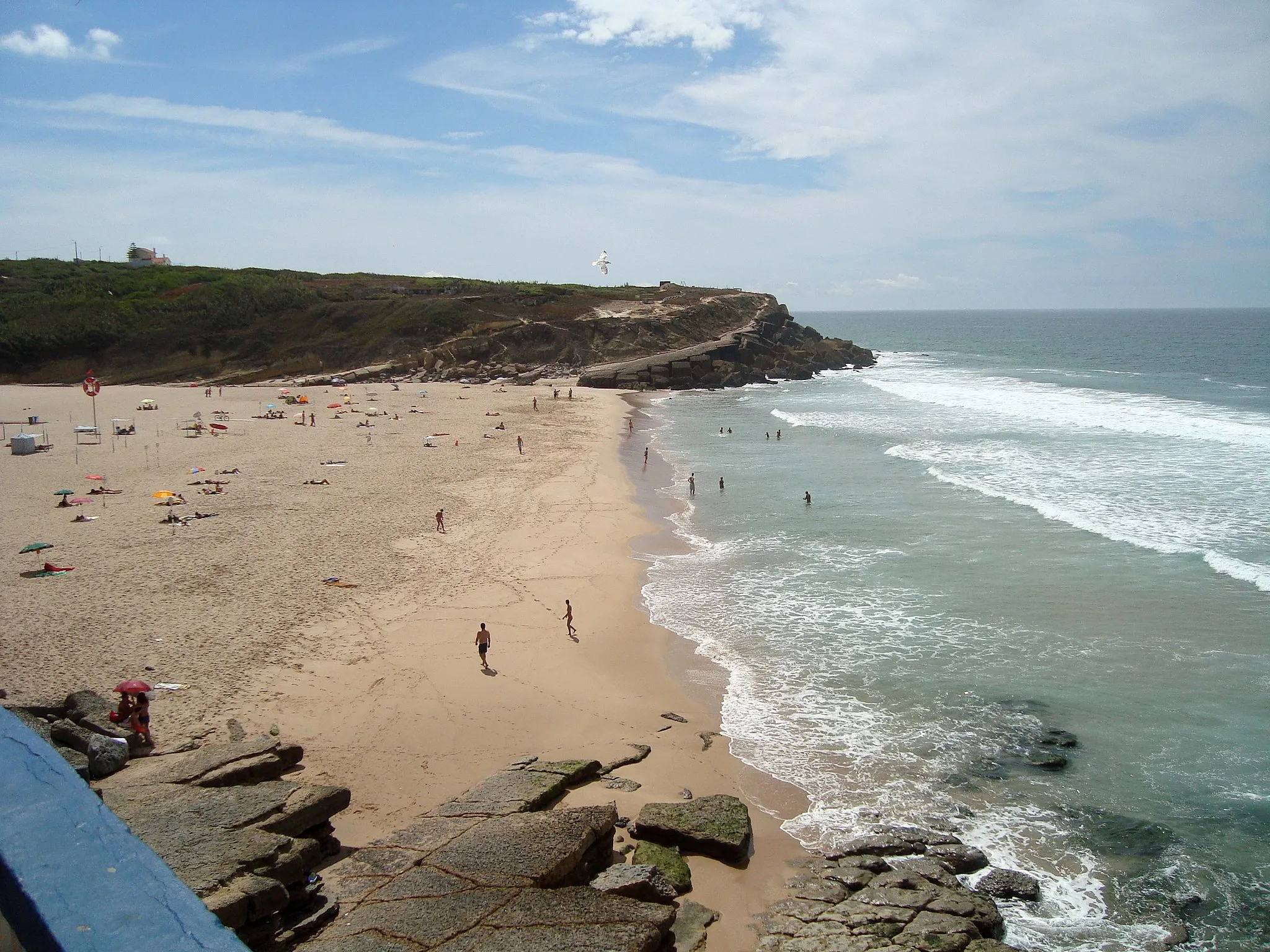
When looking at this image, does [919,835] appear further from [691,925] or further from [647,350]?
[647,350]

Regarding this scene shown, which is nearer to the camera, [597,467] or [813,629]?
[813,629]

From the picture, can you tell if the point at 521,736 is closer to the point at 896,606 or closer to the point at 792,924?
the point at 792,924

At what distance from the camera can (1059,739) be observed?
13375 millimetres

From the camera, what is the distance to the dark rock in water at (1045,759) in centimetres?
1271

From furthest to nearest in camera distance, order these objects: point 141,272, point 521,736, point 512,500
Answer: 1. point 141,272
2. point 512,500
3. point 521,736

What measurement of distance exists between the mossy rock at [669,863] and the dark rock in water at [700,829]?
24cm

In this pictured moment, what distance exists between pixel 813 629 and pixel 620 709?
503 centimetres

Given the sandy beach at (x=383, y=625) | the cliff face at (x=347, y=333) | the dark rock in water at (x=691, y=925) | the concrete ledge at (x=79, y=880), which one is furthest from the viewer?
the cliff face at (x=347, y=333)

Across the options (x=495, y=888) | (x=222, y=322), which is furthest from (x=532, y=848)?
(x=222, y=322)

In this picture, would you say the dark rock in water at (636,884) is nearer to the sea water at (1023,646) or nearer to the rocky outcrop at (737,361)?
the sea water at (1023,646)

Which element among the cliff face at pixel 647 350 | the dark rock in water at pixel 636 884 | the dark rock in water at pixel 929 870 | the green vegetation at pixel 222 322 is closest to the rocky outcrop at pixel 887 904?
the dark rock in water at pixel 929 870

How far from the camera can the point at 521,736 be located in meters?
13.4

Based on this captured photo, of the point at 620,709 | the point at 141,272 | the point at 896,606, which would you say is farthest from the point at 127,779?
the point at 141,272

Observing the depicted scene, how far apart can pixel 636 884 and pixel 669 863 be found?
169cm
